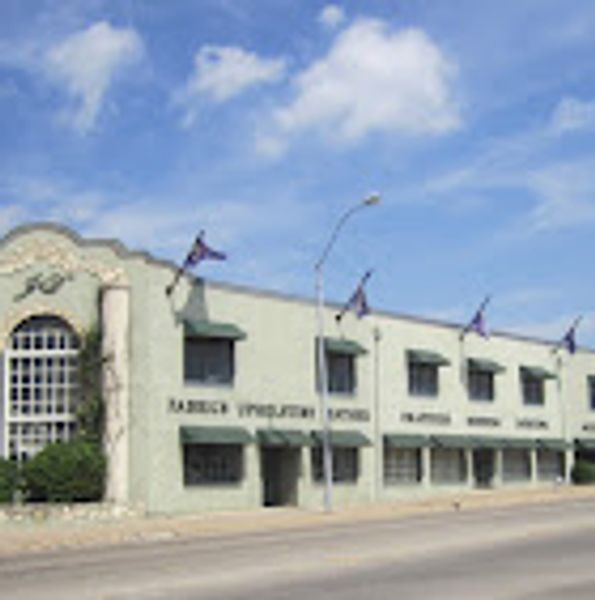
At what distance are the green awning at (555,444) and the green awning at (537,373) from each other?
3063mm

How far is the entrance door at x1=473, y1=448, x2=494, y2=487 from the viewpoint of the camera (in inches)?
1845

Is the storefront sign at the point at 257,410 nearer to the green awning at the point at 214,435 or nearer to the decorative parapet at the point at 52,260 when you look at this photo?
the green awning at the point at 214,435

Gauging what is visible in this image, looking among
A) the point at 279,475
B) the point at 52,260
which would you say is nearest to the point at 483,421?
the point at 279,475

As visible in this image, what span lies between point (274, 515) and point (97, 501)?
5.37 m

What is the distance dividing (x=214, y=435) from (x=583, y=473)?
86.5 ft

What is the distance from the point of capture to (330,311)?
39.6 m

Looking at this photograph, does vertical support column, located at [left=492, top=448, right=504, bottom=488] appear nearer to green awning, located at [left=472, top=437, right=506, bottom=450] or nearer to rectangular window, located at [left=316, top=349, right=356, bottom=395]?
green awning, located at [left=472, top=437, right=506, bottom=450]

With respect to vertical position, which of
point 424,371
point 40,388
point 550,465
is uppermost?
point 424,371

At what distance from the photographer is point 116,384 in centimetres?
3161

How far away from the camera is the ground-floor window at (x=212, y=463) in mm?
33250

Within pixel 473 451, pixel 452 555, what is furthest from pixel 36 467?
pixel 473 451

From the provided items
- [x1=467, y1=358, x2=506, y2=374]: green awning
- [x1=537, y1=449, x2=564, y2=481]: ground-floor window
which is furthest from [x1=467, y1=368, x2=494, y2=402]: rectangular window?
[x1=537, y1=449, x2=564, y2=481]: ground-floor window

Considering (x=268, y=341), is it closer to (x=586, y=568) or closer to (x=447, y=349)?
(x=447, y=349)

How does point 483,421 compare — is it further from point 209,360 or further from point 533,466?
point 209,360
